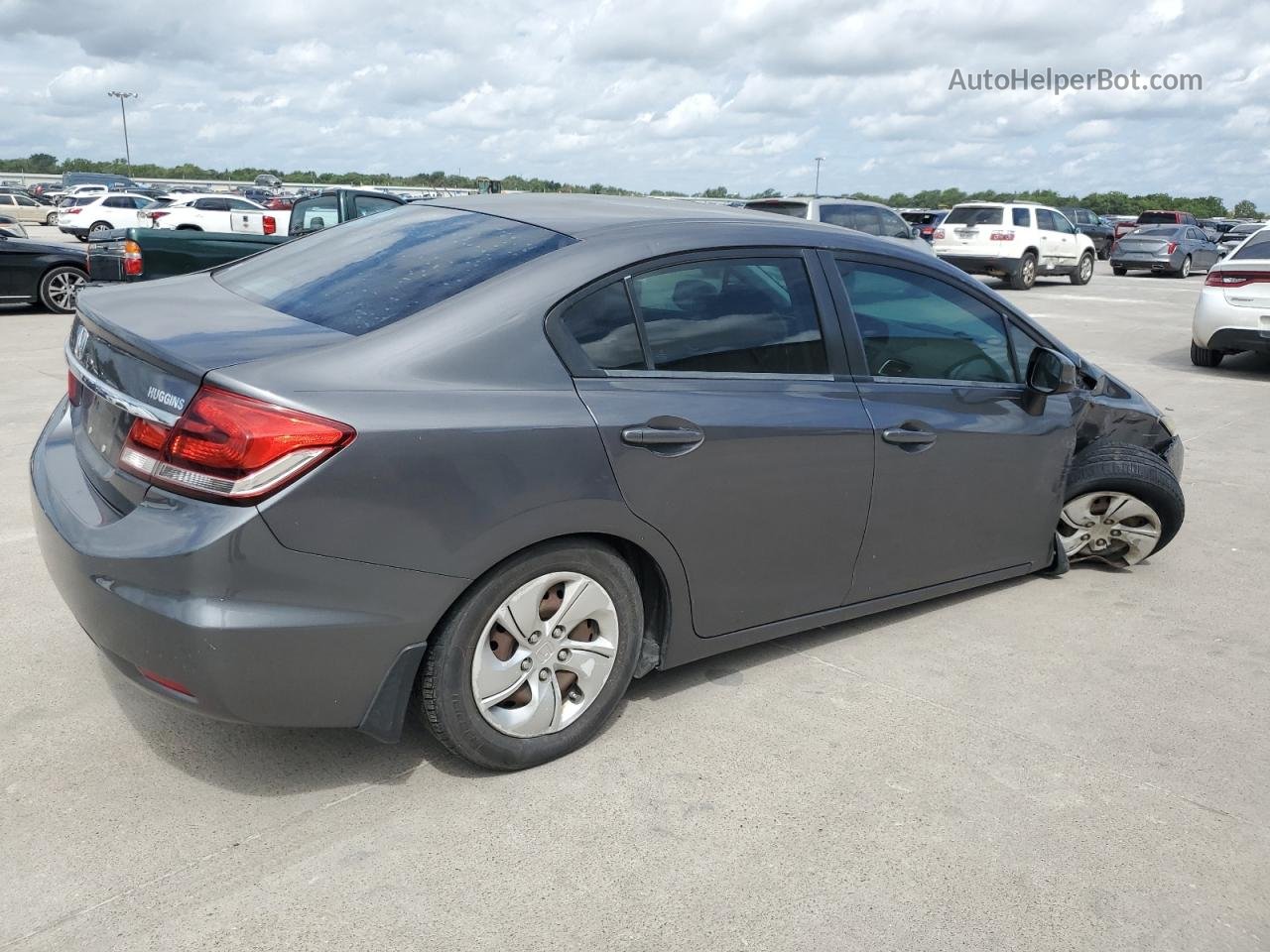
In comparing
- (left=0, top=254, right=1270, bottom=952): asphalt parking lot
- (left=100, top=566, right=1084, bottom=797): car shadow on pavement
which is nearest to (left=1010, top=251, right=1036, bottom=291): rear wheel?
(left=0, top=254, right=1270, bottom=952): asphalt parking lot

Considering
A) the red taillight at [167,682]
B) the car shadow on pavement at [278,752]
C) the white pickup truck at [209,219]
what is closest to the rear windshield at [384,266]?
the red taillight at [167,682]

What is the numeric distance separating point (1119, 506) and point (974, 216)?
62.6 feet

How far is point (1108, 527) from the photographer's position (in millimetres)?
4992

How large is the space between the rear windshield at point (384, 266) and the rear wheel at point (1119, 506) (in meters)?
2.74

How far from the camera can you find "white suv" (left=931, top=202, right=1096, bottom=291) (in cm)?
2244

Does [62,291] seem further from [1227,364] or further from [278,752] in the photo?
[1227,364]

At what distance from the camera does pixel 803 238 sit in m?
3.75

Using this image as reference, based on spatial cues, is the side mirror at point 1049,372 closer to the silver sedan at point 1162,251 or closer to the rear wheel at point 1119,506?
the rear wheel at point 1119,506

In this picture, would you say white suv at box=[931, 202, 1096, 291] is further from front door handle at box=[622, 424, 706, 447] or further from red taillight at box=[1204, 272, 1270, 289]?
front door handle at box=[622, 424, 706, 447]

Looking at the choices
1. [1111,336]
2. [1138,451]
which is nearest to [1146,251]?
[1111,336]

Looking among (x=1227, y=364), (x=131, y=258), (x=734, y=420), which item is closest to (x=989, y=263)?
(x=1227, y=364)

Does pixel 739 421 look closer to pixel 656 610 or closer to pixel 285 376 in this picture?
pixel 656 610

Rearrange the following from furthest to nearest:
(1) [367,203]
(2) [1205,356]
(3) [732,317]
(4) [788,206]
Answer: (4) [788,206] → (1) [367,203] → (2) [1205,356] → (3) [732,317]

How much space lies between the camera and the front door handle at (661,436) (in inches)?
123
